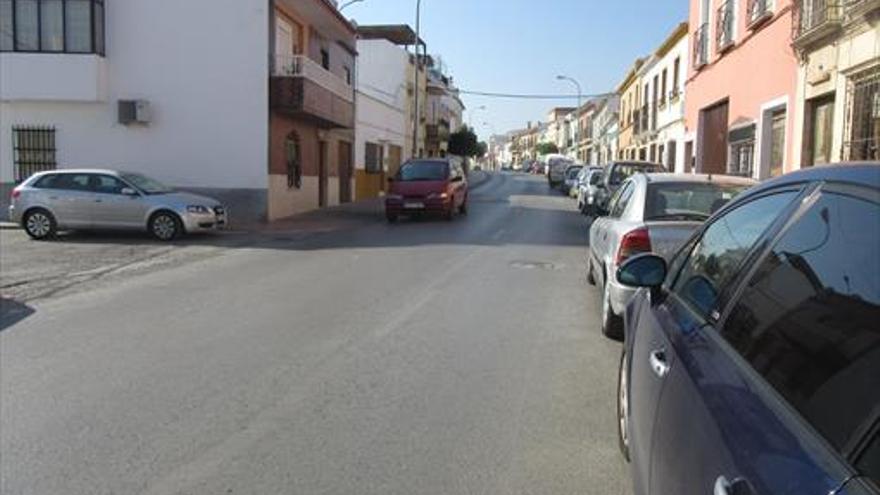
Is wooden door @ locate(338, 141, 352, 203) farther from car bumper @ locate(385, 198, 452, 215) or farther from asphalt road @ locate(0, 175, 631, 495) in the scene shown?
A: asphalt road @ locate(0, 175, 631, 495)

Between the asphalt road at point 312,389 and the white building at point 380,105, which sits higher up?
the white building at point 380,105

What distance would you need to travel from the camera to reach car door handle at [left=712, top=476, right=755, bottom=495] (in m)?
1.90

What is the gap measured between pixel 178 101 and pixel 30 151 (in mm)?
4209

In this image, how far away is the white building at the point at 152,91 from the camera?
22031 millimetres

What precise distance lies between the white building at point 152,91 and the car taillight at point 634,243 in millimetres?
16488

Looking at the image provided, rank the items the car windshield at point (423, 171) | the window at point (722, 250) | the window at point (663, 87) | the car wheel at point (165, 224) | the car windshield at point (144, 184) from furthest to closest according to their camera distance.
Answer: the window at point (663, 87) → the car windshield at point (423, 171) → the car windshield at point (144, 184) → the car wheel at point (165, 224) → the window at point (722, 250)

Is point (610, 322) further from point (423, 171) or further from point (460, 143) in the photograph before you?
point (460, 143)

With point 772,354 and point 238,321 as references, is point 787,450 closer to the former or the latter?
point 772,354

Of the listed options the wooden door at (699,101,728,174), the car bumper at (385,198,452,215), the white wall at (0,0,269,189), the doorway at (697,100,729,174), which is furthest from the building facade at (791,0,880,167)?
the white wall at (0,0,269,189)

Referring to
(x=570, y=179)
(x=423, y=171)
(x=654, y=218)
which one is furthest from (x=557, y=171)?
(x=654, y=218)

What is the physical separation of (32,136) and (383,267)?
1436cm

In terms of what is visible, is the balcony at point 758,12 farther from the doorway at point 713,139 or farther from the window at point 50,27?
the window at point 50,27

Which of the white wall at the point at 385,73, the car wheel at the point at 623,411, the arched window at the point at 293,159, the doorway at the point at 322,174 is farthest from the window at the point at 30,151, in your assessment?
the white wall at the point at 385,73

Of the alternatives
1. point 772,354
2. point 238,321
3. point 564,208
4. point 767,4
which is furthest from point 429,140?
point 772,354
